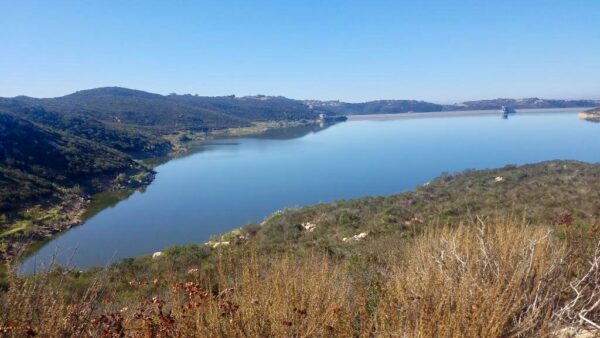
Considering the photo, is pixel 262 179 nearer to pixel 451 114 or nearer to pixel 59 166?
pixel 59 166

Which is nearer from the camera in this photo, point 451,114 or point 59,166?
point 59,166

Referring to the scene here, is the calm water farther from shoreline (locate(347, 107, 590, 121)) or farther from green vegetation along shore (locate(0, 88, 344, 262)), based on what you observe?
shoreline (locate(347, 107, 590, 121))

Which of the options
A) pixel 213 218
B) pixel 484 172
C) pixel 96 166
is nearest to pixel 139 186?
pixel 96 166

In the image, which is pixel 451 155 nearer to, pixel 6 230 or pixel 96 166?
pixel 96 166

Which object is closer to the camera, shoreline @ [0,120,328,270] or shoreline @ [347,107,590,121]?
shoreline @ [0,120,328,270]

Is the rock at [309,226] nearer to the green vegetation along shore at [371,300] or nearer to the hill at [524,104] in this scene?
the green vegetation along shore at [371,300]

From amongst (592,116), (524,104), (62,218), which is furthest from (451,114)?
(62,218)

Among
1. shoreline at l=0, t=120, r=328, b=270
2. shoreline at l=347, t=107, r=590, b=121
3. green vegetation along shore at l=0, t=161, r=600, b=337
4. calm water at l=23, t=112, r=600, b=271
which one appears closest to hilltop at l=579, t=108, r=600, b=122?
calm water at l=23, t=112, r=600, b=271

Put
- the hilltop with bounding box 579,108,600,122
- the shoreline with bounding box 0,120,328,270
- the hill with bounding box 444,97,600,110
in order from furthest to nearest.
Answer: the hill with bounding box 444,97,600,110 → the hilltop with bounding box 579,108,600,122 → the shoreline with bounding box 0,120,328,270
